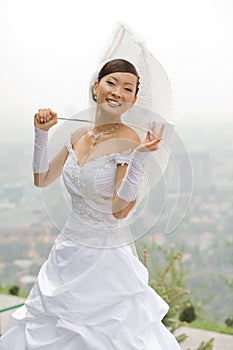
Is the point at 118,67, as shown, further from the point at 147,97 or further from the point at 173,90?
the point at 173,90

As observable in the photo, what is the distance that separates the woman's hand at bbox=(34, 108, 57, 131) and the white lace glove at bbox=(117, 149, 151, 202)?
27 cm

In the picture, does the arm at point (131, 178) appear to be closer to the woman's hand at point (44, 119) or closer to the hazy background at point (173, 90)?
the woman's hand at point (44, 119)

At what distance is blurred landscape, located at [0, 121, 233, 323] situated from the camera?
3.43m

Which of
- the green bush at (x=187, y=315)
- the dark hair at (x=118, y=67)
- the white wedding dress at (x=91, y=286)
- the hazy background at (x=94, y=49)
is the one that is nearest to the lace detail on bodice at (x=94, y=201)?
the white wedding dress at (x=91, y=286)

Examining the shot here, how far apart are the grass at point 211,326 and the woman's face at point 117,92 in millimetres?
1817

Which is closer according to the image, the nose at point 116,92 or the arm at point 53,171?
the nose at point 116,92

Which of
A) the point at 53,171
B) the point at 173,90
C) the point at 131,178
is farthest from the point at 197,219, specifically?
the point at 131,178

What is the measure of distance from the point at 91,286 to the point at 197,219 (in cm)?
198

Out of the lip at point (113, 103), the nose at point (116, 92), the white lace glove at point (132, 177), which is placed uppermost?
the nose at point (116, 92)

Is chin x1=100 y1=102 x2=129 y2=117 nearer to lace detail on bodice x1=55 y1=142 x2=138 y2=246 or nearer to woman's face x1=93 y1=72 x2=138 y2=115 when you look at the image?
woman's face x1=93 y1=72 x2=138 y2=115

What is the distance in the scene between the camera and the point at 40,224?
144 inches

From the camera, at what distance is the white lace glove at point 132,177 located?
1382mm

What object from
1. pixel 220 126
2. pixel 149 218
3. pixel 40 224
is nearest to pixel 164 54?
pixel 220 126

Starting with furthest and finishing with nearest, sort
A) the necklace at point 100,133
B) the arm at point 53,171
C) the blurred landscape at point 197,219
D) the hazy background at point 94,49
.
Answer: the blurred landscape at point 197,219
the hazy background at point 94,49
the arm at point 53,171
the necklace at point 100,133
